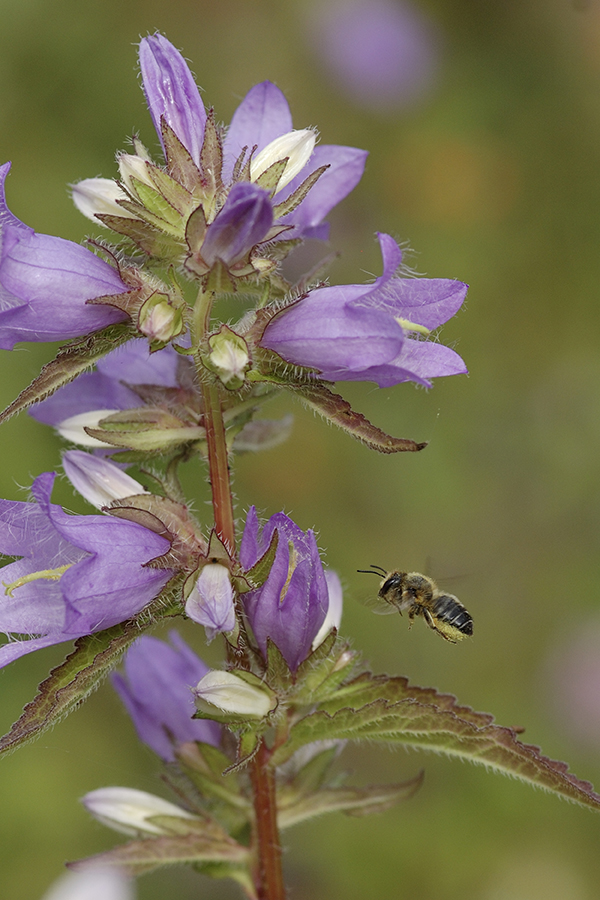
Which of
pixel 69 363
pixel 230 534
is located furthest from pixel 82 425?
pixel 230 534

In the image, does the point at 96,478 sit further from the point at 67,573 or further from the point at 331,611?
the point at 331,611

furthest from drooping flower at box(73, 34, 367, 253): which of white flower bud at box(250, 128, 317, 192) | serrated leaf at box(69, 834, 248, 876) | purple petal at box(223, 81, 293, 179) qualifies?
serrated leaf at box(69, 834, 248, 876)

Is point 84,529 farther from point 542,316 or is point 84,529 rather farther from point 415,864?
point 542,316

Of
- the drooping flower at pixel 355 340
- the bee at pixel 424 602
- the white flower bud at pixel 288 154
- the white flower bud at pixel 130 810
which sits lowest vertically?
the white flower bud at pixel 130 810

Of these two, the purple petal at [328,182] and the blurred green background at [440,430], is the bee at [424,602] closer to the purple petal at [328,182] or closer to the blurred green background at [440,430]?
the purple petal at [328,182]

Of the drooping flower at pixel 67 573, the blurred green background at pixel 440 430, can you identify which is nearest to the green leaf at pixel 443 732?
the drooping flower at pixel 67 573

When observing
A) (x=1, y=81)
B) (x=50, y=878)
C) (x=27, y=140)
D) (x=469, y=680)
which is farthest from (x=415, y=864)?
(x=1, y=81)
